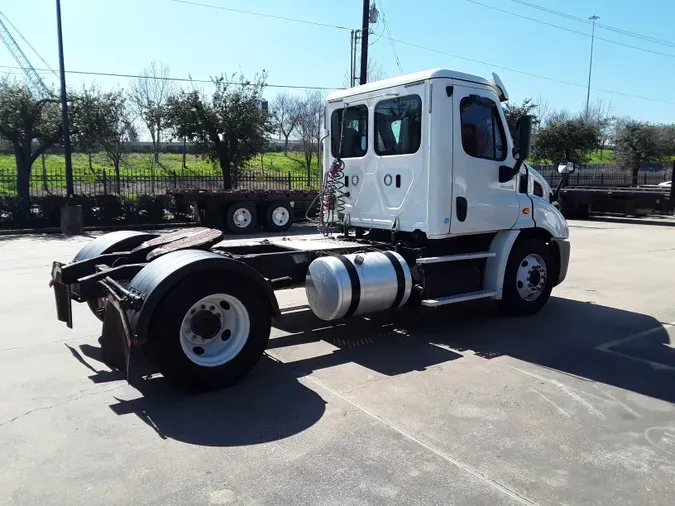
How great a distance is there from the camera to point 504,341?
6.55 metres

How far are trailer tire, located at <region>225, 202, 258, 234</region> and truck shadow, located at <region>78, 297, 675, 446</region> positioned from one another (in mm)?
10338

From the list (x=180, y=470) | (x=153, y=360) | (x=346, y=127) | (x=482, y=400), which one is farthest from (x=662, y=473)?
(x=346, y=127)

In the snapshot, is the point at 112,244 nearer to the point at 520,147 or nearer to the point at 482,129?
the point at 482,129

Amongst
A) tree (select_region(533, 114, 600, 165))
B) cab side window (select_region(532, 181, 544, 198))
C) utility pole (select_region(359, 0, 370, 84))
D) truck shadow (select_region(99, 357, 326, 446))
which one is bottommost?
truck shadow (select_region(99, 357, 326, 446))

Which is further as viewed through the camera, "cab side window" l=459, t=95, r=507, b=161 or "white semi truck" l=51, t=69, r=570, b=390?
"cab side window" l=459, t=95, r=507, b=161

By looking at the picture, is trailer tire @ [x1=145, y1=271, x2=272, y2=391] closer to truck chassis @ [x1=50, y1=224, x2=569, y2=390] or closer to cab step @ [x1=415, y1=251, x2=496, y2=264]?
truck chassis @ [x1=50, y1=224, x2=569, y2=390]

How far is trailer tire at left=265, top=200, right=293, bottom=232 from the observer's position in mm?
18281

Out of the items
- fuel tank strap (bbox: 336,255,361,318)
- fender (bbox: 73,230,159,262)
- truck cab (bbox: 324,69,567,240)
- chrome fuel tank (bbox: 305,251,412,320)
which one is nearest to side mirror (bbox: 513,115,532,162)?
truck cab (bbox: 324,69,567,240)

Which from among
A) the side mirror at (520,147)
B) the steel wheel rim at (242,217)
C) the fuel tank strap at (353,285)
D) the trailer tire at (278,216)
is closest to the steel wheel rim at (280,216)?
the trailer tire at (278,216)

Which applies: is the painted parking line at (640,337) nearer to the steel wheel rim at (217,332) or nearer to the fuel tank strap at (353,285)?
the fuel tank strap at (353,285)

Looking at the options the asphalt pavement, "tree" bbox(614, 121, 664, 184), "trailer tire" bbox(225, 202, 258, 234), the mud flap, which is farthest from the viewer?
"tree" bbox(614, 121, 664, 184)

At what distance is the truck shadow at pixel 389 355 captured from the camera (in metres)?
4.38

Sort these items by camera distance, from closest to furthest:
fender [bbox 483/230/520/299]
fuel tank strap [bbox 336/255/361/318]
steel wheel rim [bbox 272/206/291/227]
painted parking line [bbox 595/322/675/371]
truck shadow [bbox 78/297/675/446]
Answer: truck shadow [bbox 78/297/675/446]
painted parking line [bbox 595/322/675/371]
fuel tank strap [bbox 336/255/361/318]
fender [bbox 483/230/520/299]
steel wheel rim [bbox 272/206/291/227]

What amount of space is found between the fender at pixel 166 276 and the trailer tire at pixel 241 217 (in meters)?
12.8
